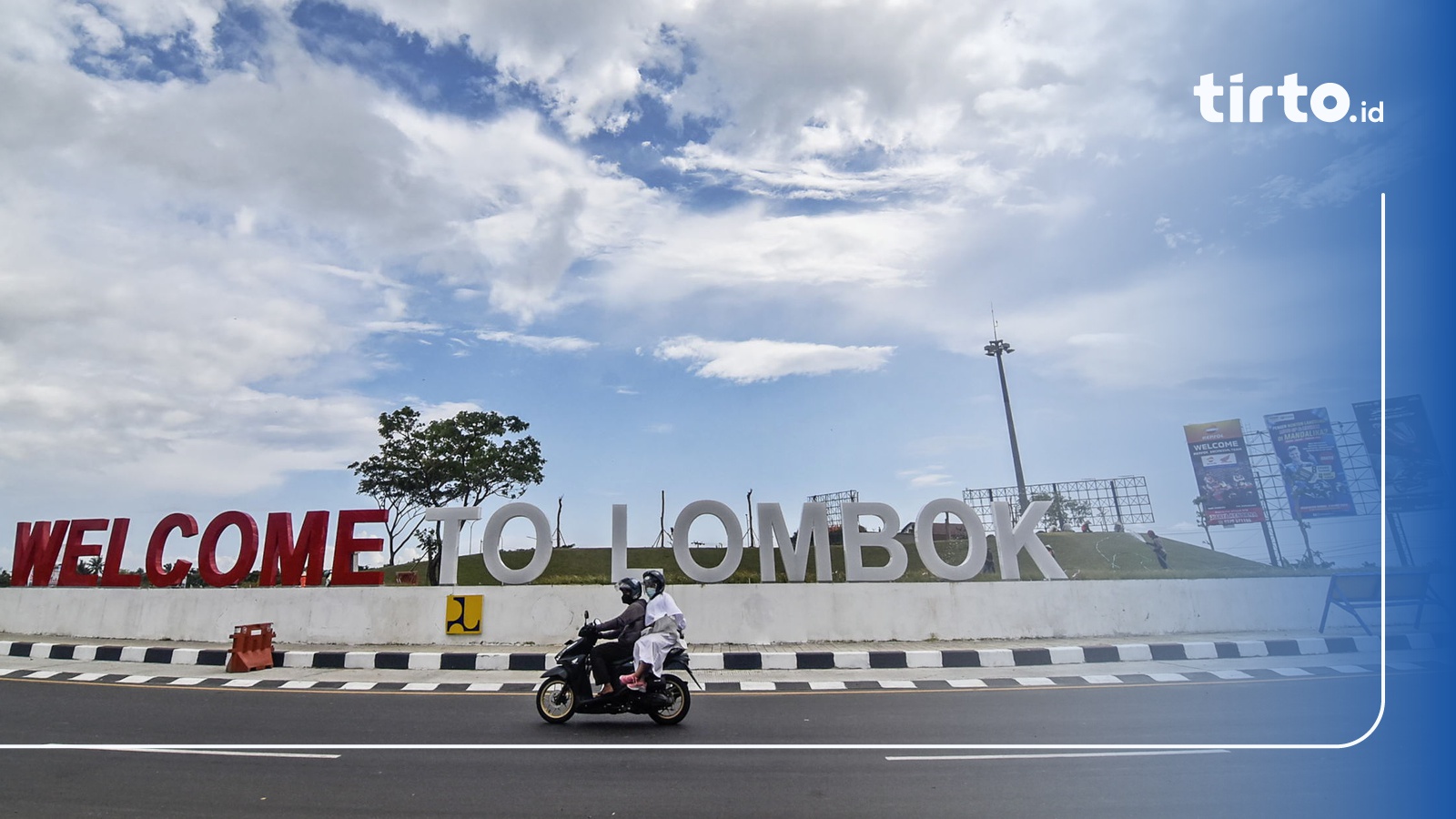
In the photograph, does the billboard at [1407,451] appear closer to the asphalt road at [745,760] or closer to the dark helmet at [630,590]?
the asphalt road at [745,760]

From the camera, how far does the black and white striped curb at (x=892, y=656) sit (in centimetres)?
1126

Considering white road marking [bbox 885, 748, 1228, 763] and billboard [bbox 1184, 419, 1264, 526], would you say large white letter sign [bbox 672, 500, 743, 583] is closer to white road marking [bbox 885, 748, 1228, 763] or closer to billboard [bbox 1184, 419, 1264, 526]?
white road marking [bbox 885, 748, 1228, 763]

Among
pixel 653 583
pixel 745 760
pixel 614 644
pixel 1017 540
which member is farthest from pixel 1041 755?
pixel 1017 540

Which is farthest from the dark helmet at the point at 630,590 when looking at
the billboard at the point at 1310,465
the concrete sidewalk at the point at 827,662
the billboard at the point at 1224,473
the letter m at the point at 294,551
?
the billboard at the point at 1224,473

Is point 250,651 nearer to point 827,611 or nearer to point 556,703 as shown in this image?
point 556,703

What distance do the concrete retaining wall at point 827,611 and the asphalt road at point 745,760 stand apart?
3.96m

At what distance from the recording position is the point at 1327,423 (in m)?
22.9

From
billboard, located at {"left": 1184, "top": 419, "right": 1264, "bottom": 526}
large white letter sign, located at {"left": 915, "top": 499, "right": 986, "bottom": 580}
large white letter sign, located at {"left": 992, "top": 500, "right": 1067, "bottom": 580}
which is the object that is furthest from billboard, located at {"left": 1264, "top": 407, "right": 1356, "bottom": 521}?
large white letter sign, located at {"left": 915, "top": 499, "right": 986, "bottom": 580}

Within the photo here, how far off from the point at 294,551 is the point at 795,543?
377 inches

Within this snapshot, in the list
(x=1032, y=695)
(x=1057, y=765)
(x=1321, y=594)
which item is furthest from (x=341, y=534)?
(x=1321, y=594)

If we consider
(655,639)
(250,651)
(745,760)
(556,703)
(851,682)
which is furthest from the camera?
(250,651)

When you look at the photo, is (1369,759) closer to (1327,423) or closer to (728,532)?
(728,532)

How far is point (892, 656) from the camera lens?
11.3 meters

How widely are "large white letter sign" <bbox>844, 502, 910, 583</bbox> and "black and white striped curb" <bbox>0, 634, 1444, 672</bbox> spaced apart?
6.63 ft
